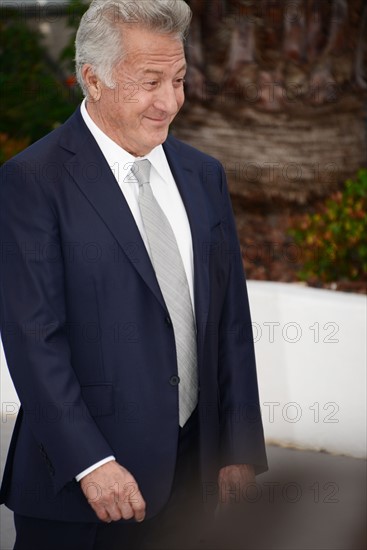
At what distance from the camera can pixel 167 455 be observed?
296cm

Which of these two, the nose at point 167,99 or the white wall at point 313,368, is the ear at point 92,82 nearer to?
the nose at point 167,99

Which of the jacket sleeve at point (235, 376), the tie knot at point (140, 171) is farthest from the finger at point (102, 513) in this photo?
the tie knot at point (140, 171)

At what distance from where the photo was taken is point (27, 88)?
42.3 feet

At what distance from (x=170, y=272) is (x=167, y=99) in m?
0.51

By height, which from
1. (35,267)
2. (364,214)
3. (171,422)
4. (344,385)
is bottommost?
(344,385)

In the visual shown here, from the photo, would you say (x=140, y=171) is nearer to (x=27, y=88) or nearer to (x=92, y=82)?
(x=92, y=82)

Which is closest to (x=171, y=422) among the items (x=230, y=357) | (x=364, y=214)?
(x=230, y=357)

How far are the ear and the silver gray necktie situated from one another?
23 centimetres

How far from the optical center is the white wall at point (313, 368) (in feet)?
19.2

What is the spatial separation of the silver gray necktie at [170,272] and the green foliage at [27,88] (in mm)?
8642

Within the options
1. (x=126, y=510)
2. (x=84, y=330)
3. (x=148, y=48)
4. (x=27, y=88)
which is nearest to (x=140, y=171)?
(x=148, y=48)

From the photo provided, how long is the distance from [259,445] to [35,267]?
106 centimetres

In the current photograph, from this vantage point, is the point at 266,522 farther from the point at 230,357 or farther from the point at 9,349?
the point at 230,357

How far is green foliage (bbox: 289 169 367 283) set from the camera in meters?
7.13
